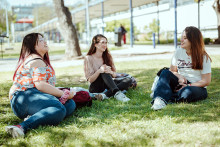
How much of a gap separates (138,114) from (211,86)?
2.33m

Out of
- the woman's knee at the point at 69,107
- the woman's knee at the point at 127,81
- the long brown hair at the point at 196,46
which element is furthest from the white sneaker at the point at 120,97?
the long brown hair at the point at 196,46

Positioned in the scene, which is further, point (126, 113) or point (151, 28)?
point (151, 28)

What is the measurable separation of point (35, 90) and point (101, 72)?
1533 mm

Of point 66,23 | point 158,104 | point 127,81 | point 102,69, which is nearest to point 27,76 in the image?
point 102,69

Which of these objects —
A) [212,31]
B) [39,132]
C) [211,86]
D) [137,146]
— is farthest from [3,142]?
[212,31]

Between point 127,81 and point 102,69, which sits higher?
point 102,69

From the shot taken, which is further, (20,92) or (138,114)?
(138,114)

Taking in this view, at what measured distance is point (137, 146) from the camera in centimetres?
242

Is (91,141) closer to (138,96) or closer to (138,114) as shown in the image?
(138,114)

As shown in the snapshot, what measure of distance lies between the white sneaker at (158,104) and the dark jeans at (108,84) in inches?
36.0

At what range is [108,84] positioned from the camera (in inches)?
176

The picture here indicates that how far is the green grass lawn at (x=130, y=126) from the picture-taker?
2.55 metres

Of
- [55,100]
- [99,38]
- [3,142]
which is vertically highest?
[99,38]

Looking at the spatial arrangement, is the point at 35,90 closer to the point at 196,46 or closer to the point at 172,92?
the point at 172,92
